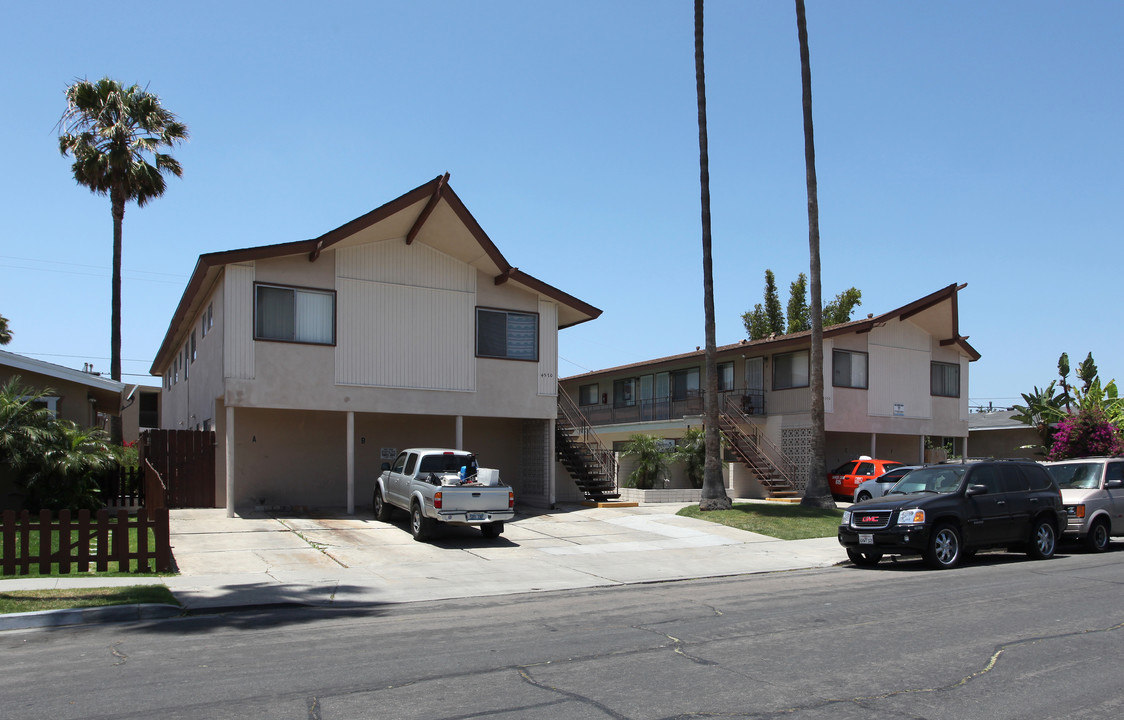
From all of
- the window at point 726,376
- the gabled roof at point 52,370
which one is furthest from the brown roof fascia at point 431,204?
the window at point 726,376

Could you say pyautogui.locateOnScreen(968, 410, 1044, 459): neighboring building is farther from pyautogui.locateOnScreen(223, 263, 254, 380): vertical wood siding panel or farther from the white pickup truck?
pyautogui.locateOnScreen(223, 263, 254, 380): vertical wood siding panel

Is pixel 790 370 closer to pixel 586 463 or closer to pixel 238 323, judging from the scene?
pixel 586 463

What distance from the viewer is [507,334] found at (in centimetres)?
2438

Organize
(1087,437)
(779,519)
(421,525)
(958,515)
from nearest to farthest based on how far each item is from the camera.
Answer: (958,515) → (421,525) → (779,519) → (1087,437)

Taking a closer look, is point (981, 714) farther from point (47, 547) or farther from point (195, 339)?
point (195, 339)

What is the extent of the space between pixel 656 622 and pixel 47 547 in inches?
343

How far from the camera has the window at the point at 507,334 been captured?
2405cm

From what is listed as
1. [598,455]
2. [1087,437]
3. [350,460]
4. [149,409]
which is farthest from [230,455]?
[149,409]

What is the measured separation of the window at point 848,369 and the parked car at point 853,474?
3.06 m

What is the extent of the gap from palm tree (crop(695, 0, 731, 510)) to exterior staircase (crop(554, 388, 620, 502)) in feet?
11.9

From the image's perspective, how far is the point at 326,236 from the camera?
2100 cm

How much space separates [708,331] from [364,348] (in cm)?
866

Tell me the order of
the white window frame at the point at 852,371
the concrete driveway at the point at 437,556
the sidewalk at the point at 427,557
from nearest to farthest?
the sidewalk at the point at 427,557, the concrete driveway at the point at 437,556, the white window frame at the point at 852,371

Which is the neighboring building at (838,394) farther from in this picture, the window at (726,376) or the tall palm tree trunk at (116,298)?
the tall palm tree trunk at (116,298)
